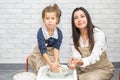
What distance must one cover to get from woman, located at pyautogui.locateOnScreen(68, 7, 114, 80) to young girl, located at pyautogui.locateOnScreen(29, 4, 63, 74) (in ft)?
0.44

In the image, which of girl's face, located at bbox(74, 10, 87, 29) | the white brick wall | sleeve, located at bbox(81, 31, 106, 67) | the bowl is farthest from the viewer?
the white brick wall

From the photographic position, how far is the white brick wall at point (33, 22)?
123 inches

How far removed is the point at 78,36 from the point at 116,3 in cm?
105

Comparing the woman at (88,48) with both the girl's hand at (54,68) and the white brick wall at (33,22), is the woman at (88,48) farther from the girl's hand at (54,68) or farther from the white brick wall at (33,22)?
the white brick wall at (33,22)

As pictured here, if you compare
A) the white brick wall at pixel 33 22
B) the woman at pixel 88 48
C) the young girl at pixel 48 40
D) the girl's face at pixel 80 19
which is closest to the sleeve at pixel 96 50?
the woman at pixel 88 48

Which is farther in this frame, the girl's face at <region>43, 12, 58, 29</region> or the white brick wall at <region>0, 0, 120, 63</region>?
the white brick wall at <region>0, 0, 120, 63</region>

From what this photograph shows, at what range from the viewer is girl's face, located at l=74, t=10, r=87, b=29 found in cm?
217

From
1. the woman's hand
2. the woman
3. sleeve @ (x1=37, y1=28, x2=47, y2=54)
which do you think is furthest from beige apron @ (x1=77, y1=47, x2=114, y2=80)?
sleeve @ (x1=37, y1=28, x2=47, y2=54)

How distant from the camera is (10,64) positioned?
3.30 metres

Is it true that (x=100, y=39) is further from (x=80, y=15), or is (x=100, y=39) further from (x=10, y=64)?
(x=10, y=64)

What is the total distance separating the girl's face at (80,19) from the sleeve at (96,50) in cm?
12

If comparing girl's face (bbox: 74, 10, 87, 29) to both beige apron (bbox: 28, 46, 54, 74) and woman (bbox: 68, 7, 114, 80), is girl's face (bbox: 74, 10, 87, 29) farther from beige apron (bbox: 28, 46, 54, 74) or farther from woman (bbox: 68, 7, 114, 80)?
beige apron (bbox: 28, 46, 54, 74)

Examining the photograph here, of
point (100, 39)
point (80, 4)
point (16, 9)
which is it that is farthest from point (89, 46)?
point (16, 9)

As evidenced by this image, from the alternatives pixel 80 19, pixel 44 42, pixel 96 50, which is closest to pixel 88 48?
pixel 96 50
